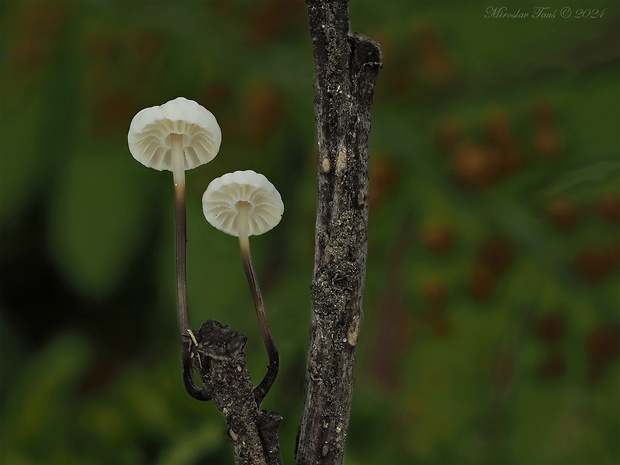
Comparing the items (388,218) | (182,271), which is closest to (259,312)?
(182,271)

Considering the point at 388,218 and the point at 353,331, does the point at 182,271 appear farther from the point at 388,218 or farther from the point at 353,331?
the point at 388,218

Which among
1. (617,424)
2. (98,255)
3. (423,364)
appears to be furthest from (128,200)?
(617,424)

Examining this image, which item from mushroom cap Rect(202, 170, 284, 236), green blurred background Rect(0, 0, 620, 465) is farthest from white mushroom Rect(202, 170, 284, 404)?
green blurred background Rect(0, 0, 620, 465)

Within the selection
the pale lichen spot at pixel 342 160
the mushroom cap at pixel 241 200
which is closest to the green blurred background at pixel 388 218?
the mushroom cap at pixel 241 200

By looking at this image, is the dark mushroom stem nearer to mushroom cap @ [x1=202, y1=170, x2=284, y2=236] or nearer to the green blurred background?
mushroom cap @ [x1=202, y1=170, x2=284, y2=236]

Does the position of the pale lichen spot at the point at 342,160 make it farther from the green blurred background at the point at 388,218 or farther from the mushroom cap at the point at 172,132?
the green blurred background at the point at 388,218

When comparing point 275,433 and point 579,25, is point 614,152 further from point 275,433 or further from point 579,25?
point 275,433
